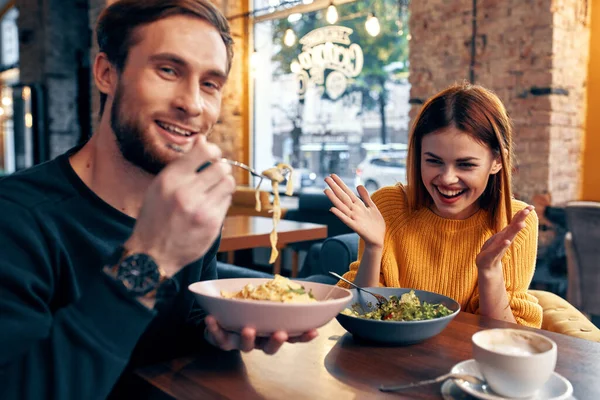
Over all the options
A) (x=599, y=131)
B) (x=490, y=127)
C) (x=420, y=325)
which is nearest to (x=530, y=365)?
(x=420, y=325)

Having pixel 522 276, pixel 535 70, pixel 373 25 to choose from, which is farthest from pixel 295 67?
pixel 522 276

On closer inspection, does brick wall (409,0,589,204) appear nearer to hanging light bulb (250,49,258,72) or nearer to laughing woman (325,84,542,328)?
laughing woman (325,84,542,328)

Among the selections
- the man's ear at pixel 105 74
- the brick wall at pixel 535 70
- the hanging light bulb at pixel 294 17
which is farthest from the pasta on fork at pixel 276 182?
the hanging light bulb at pixel 294 17

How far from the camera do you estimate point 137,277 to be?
2.63 feet

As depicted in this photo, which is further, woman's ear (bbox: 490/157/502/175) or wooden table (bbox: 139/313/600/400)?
woman's ear (bbox: 490/157/502/175)

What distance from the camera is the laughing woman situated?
5.27 ft

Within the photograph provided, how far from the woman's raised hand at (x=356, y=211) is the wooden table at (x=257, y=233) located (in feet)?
5.11

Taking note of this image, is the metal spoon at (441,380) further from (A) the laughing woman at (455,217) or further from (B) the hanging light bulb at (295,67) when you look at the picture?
(B) the hanging light bulb at (295,67)

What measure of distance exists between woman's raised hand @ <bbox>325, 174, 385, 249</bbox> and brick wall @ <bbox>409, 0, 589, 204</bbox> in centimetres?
277

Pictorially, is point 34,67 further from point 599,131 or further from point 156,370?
point 156,370

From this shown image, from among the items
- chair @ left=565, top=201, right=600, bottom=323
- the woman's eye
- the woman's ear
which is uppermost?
the woman's eye

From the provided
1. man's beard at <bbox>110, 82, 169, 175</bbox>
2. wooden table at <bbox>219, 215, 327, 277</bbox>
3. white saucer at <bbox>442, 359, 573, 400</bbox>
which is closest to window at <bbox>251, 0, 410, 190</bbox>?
wooden table at <bbox>219, 215, 327, 277</bbox>

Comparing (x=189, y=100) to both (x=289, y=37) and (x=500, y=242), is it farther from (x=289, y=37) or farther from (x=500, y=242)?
(x=289, y=37)

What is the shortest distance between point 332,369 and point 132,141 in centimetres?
58
